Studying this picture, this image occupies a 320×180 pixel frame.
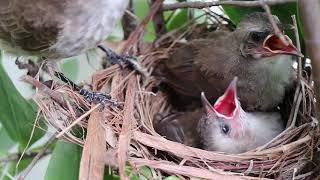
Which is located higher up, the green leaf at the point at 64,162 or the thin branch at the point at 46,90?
the thin branch at the point at 46,90

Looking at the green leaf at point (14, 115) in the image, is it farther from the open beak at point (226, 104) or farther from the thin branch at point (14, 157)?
the open beak at point (226, 104)

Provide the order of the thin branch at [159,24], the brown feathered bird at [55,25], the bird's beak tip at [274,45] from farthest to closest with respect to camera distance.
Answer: the thin branch at [159,24] → the bird's beak tip at [274,45] → the brown feathered bird at [55,25]

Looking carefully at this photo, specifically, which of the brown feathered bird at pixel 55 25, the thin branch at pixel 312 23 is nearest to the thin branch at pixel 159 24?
the brown feathered bird at pixel 55 25

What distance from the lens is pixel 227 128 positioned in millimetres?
1809

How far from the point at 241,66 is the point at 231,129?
0.77 ft

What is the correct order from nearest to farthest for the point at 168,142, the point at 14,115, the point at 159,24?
1. the point at 168,142
2. the point at 14,115
3. the point at 159,24

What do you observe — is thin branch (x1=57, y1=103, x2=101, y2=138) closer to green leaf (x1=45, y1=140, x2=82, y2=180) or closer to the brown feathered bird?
green leaf (x1=45, y1=140, x2=82, y2=180)

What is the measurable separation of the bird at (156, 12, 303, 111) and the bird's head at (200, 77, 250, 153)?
10 centimetres

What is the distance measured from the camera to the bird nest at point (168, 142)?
1403 millimetres

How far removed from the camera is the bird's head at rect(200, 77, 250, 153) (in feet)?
5.88

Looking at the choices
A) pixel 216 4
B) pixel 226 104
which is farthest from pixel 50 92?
pixel 226 104

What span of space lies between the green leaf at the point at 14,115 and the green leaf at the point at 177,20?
0.69m

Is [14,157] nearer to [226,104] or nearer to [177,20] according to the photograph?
[226,104]

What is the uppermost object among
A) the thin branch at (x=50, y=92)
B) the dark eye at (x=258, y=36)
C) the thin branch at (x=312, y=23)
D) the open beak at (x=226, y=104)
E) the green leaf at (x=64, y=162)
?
the thin branch at (x=312, y=23)
